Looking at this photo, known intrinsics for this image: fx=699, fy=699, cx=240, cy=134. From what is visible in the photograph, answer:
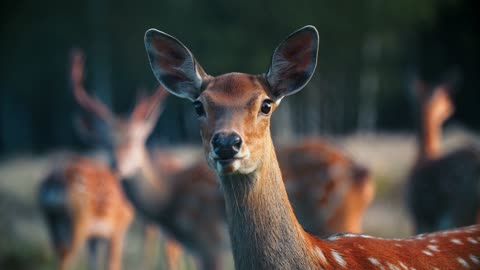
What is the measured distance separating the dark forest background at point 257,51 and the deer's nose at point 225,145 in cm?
1226

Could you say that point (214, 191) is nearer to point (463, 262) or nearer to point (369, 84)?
point (463, 262)

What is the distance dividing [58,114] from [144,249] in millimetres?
13774

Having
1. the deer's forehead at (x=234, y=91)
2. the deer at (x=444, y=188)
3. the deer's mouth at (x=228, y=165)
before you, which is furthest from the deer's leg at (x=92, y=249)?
the deer's mouth at (x=228, y=165)

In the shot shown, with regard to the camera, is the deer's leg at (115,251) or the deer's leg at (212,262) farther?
the deer's leg at (115,251)

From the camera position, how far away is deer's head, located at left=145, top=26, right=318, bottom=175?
101 inches

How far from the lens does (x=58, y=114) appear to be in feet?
68.1

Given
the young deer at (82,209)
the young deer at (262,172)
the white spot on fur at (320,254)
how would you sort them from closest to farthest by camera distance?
1. the young deer at (262,172)
2. the white spot on fur at (320,254)
3. the young deer at (82,209)

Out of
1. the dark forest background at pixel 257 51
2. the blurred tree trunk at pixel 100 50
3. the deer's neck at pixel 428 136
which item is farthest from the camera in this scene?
the blurred tree trunk at pixel 100 50

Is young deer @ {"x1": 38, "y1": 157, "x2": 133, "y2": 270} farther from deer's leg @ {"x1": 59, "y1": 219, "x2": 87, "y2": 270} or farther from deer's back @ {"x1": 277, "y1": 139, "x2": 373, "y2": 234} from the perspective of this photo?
deer's back @ {"x1": 277, "y1": 139, "x2": 373, "y2": 234}

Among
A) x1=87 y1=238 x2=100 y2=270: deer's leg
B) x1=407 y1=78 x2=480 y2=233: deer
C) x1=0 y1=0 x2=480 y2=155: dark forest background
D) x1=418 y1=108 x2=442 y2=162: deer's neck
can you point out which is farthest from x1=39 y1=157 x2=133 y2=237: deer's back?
x1=0 y1=0 x2=480 y2=155: dark forest background

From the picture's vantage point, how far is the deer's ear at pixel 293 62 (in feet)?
9.67

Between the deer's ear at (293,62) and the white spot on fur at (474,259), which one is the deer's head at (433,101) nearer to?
the white spot on fur at (474,259)

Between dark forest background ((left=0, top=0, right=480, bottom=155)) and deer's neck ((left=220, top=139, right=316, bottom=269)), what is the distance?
473 inches

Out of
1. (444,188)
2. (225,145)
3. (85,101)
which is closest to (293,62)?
(225,145)
